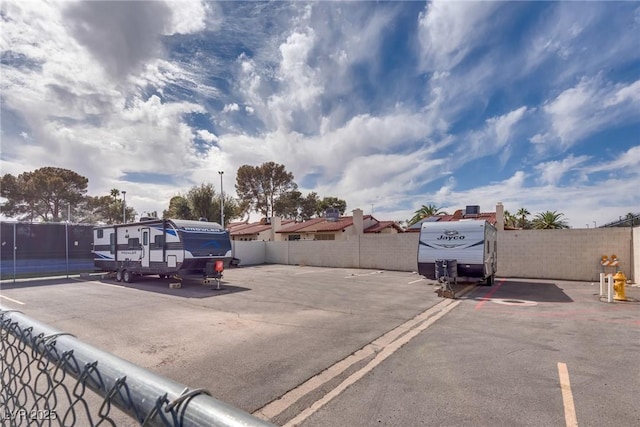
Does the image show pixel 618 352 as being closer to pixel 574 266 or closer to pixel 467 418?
pixel 467 418

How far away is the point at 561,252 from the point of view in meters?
17.8

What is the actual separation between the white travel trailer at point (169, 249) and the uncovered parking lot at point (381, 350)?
2.74 meters

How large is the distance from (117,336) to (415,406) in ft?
20.9

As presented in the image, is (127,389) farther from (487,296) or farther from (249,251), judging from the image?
(249,251)

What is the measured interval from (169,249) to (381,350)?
11.7 meters

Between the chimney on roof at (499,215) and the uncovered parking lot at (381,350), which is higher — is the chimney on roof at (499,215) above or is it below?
above

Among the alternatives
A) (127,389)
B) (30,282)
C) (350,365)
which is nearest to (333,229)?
(30,282)

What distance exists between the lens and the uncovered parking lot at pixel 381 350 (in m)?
4.23

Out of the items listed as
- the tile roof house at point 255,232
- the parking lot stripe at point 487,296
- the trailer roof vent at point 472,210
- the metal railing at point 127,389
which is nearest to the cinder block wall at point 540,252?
the parking lot stripe at point 487,296

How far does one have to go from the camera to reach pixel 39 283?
17.5 metres

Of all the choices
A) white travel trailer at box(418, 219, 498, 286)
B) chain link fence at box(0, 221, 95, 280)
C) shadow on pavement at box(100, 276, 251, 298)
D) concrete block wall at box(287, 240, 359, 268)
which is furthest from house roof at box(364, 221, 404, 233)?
chain link fence at box(0, 221, 95, 280)

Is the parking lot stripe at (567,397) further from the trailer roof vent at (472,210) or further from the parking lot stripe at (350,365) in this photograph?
the trailer roof vent at (472,210)

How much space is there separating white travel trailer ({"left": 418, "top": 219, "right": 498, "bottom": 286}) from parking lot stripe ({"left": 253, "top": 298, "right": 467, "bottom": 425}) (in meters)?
5.31

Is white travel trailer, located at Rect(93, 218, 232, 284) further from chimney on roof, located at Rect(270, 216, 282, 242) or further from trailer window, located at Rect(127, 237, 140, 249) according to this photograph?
chimney on roof, located at Rect(270, 216, 282, 242)
